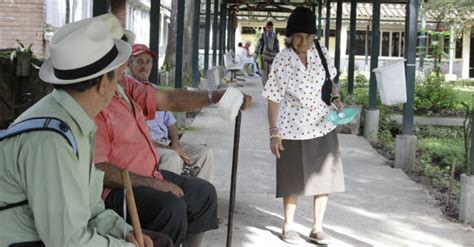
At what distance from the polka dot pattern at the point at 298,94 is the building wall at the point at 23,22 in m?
7.78

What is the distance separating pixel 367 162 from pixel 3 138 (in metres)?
7.15

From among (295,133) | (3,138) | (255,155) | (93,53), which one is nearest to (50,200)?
(3,138)

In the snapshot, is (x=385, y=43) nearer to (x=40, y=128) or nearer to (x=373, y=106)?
(x=373, y=106)

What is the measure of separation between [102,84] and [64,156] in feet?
1.31

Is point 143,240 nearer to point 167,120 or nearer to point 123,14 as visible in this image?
point 167,120

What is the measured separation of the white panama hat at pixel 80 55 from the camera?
9.01 feet

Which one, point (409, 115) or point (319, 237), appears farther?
point (409, 115)

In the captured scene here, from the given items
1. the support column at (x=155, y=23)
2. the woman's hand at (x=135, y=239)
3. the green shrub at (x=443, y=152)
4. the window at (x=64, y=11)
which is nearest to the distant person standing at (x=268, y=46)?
the window at (x=64, y=11)

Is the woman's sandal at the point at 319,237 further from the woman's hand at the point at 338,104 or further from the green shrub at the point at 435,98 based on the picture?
the green shrub at the point at 435,98

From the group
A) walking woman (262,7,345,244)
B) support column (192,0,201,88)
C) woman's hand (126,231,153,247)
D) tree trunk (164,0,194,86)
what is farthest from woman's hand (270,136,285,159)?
tree trunk (164,0,194,86)

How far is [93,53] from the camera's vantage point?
281 cm

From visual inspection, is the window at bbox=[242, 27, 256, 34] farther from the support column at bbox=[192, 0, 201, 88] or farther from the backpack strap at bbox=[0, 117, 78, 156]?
the backpack strap at bbox=[0, 117, 78, 156]

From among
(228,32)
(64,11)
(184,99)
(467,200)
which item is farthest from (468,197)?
(228,32)

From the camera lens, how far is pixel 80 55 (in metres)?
2.77
